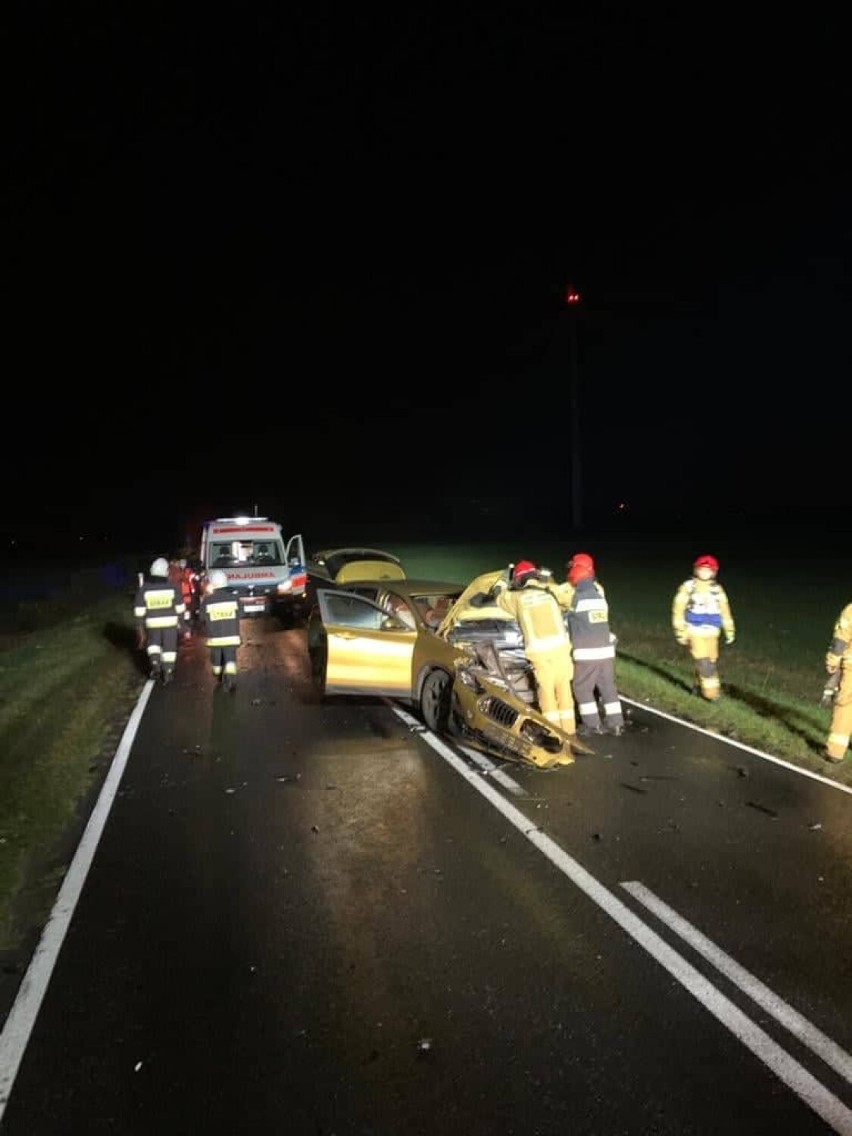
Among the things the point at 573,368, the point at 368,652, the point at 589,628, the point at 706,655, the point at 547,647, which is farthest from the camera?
the point at 573,368

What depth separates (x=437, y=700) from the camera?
923 cm

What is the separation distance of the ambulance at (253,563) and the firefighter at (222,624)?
5.41 metres

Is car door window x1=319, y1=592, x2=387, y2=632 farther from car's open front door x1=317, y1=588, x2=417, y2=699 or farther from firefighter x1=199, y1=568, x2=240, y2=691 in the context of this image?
firefighter x1=199, y1=568, x2=240, y2=691

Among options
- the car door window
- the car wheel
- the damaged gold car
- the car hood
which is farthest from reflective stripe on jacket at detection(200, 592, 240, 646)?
the car hood

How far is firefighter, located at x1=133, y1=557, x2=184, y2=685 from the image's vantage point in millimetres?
12406

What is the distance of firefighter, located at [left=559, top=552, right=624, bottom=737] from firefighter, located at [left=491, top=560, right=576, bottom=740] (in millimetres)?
318

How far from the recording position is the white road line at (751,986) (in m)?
3.69

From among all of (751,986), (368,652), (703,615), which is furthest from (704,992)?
(703,615)

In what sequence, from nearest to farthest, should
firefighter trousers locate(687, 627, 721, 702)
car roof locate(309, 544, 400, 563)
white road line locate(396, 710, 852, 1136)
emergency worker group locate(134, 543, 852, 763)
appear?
white road line locate(396, 710, 852, 1136)
emergency worker group locate(134, 543, 852, 763)
firefighter trousers locate(687, 627, 721, 702)
car roof locate(309, 544, 400, 563)

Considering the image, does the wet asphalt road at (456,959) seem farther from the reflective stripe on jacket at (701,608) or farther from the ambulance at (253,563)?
the ambulance at (253,563)

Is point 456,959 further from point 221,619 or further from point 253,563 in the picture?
point 253,563

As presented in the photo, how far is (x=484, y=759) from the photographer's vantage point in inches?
330

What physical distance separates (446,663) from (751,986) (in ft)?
16.0

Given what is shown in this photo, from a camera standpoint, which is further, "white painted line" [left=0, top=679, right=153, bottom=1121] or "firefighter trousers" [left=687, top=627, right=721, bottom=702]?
"firefighter trousers" [left=687, top=627, right=721, bottom=702]
